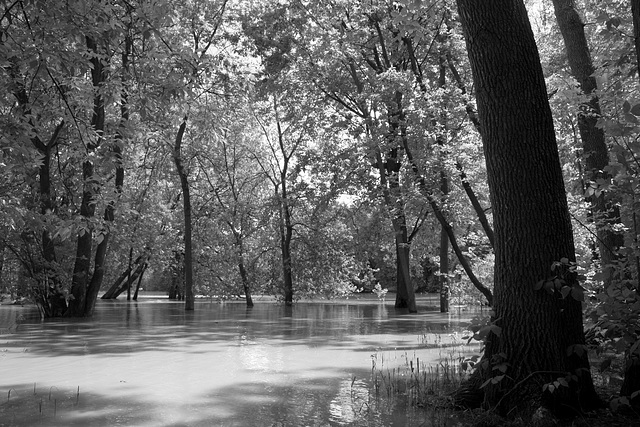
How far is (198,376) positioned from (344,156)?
20.1 metres

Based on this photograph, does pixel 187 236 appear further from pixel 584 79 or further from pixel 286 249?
pixel 584 79

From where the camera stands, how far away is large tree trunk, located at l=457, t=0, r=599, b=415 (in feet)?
17.2

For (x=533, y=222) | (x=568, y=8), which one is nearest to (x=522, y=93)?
(x=533, y=222)

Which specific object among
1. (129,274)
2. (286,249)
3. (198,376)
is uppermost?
(286,249)

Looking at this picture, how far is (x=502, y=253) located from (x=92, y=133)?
503 cm

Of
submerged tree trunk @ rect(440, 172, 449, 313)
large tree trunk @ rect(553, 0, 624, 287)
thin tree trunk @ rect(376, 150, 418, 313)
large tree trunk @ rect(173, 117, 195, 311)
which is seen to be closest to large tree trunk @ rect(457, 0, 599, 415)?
large tree trunk @ rect(553, 0, 624, 287)

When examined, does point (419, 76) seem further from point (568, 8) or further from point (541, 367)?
point (541, 367)

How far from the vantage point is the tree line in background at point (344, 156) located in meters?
5.41

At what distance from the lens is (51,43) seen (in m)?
6.74

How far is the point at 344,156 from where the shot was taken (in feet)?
91.4

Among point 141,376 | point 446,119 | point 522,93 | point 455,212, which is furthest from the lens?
point 455,212

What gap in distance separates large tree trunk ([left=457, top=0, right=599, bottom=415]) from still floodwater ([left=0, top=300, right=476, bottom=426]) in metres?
1.13

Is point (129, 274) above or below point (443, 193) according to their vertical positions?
below

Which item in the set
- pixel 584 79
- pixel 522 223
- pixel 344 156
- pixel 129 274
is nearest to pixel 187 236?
pixel 344 156
